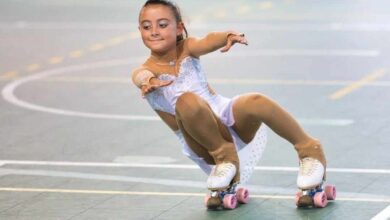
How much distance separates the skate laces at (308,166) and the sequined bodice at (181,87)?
0.89 meters

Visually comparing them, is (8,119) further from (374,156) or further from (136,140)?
(374,156)

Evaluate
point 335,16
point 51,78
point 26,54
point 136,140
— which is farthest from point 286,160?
point 335,16

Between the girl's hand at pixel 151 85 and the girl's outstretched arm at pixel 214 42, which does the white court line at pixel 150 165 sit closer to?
the girl's outstretched arm at pixel 214 42

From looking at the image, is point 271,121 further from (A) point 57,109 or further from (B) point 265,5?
(B) point 265,5

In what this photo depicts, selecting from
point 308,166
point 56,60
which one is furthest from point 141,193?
point 56,60

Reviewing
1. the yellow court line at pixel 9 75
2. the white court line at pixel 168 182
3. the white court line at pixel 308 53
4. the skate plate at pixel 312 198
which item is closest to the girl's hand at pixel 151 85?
the skate plate at pixel 312 198

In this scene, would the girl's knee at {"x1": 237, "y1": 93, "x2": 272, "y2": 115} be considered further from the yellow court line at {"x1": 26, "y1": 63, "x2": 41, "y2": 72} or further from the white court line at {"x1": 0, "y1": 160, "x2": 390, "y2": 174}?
the yellow court line at {"x1": 26, "y1": 63, "x2": 41, "y2": 72}

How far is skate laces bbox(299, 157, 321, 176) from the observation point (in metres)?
11.0

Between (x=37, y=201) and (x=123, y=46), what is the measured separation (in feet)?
31.5

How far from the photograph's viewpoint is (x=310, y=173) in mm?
11023

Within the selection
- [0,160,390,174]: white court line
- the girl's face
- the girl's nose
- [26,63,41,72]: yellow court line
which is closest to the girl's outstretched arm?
the girl's face

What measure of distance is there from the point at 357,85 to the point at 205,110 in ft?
20.8

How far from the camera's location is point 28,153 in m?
13.8

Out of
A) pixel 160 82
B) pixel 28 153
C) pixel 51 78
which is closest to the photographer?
pixel 160 82
